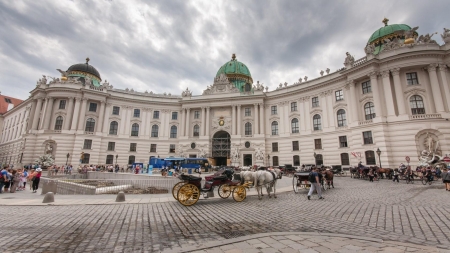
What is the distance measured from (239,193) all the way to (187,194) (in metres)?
2.87

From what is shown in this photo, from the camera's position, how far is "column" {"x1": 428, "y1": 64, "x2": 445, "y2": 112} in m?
26.9

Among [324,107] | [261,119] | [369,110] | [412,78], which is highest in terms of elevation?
[412,78]

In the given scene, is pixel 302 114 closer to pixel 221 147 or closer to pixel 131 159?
pixel 221 147

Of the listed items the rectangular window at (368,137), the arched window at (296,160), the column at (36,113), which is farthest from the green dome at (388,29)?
the column at (36,113)

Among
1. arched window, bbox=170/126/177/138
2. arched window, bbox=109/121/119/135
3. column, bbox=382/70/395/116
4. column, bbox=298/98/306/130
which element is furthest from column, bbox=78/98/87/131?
column, bbox=382/70/395/116

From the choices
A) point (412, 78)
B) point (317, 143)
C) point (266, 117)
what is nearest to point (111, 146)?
point (266, 117)

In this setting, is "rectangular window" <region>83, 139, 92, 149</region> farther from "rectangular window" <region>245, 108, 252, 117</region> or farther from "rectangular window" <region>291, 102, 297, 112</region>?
"rectangular window" <region>291, 102, 297, 112</region>

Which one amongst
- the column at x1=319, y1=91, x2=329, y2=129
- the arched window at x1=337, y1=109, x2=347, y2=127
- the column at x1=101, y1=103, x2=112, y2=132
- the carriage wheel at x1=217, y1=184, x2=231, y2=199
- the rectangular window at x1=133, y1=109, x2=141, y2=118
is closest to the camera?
the carriage wheel at x1=217, y1=184, x2=231, y2=199

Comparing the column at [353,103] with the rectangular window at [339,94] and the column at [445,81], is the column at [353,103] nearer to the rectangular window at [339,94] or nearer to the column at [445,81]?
the rectangular window at [339,94]

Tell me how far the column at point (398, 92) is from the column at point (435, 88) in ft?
11.3

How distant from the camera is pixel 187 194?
386 inches

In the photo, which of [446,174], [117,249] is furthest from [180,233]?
[446,174]

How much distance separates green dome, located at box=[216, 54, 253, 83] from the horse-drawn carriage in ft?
154

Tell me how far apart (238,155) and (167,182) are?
2732 centimetres
